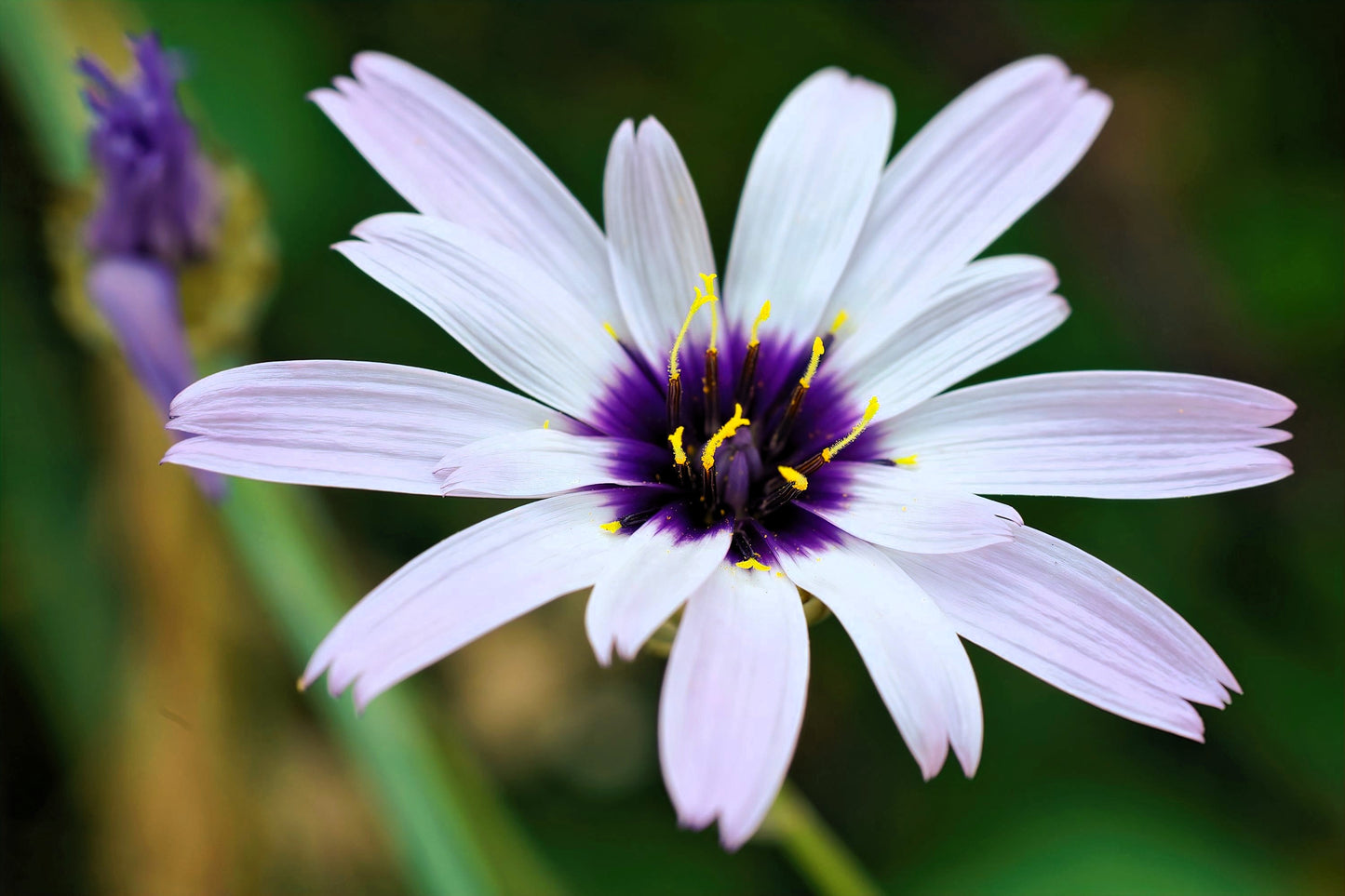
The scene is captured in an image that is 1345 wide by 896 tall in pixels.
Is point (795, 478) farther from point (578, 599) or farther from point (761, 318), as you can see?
point (578, 599)

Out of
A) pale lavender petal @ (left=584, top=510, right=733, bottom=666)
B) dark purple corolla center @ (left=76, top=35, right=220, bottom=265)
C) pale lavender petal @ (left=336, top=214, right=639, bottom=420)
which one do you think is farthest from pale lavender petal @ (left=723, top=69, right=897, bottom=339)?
dark purple corolla center @ (left=76, top=35, right=220, bottom=265)

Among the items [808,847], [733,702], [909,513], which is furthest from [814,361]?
[808,847]

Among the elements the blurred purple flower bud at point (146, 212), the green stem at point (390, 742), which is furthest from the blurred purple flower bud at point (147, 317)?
the green stem at point (390, 742)

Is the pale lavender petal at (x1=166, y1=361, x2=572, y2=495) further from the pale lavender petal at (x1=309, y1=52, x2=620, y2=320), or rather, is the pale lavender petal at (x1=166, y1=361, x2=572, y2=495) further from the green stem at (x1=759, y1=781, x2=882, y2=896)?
the green stem at (x1=759, y1=781, x2=882, y2=896)

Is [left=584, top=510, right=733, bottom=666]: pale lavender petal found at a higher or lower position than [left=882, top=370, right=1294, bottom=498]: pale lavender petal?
lower

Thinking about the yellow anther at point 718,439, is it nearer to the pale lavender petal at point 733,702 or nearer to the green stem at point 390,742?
the pale lavender petal at point 733,702

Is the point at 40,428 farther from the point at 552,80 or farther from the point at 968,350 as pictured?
the point at 968,350
